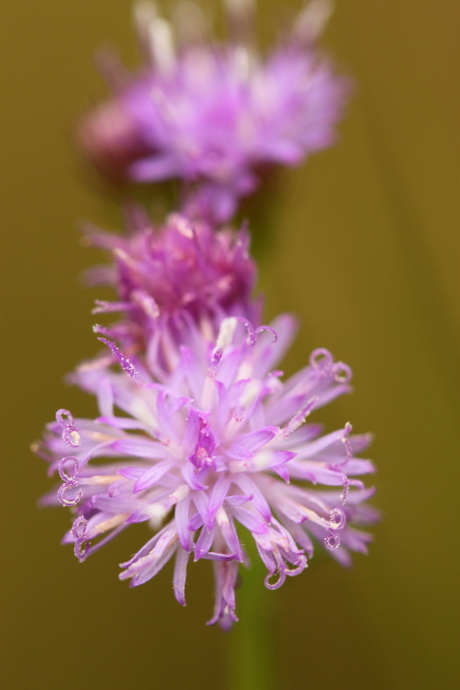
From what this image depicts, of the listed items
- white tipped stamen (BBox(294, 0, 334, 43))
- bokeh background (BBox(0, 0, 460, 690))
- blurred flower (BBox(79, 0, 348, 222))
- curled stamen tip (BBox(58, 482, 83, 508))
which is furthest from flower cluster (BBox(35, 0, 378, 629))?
white tipped stamen (BBox(294, 0, 334, 43))

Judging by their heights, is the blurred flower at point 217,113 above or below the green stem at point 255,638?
above

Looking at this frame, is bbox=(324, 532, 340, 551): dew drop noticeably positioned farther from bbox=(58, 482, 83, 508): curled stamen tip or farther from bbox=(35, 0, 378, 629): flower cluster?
bbox=(58, 482, 83, 508): curled stamen tip

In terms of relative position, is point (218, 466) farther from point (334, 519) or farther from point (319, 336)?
point (319, 336)

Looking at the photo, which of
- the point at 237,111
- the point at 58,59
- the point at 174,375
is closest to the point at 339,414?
the point at 237,111

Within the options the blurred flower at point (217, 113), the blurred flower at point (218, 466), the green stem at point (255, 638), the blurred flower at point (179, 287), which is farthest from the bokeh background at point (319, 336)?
the blurred flower at point (218, 466)

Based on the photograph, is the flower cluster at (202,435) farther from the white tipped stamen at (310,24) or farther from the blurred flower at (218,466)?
the white tipped stamen at (310,24)

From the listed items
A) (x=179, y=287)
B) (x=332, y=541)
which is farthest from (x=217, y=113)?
(x=332, y=541)

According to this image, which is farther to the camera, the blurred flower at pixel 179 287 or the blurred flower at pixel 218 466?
the blurred flower at pixel 179 287
